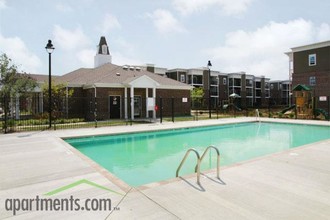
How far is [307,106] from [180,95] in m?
13.2

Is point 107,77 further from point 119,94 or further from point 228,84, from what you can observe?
point 228,84

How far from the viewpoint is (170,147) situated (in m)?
12.2

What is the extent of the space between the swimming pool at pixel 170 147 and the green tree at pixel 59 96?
10580 mm

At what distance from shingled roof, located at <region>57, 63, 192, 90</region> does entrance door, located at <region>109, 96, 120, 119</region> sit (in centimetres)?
135

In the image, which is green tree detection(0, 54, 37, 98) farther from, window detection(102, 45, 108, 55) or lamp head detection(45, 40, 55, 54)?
window detection(102, 45, 108, 55)

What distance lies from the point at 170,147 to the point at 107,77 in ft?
45.4

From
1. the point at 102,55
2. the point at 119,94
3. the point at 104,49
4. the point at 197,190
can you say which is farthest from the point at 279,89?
the point at 197,190

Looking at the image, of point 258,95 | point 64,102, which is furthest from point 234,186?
point 258,95

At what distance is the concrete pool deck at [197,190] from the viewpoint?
3.96 meters

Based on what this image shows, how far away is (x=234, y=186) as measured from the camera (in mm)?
5117

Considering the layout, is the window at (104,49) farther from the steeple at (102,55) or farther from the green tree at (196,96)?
the green tree at (196,96)

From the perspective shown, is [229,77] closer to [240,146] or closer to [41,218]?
[240,146]

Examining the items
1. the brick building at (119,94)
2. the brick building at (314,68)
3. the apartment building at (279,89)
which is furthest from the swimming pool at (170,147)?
the apartment building at (279,89)

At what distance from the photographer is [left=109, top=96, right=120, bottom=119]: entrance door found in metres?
23.0
